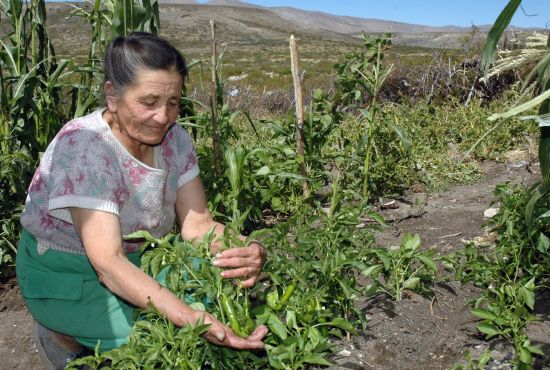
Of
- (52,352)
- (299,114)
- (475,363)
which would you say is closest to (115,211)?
(52,352)

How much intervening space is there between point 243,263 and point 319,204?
70 cm

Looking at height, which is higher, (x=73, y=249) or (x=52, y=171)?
(x=52, y=171)

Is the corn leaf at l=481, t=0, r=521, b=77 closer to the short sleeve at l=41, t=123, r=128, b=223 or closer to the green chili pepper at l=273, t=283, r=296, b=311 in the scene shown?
the green chili pepper at l=273, t=283, r=296, b=311

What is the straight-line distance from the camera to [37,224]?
8.09 feet

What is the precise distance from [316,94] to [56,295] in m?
2.13

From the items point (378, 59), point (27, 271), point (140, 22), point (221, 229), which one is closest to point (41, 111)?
point (140, 22)

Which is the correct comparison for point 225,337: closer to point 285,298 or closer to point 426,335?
point 285,298

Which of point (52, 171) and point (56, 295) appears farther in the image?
point (56, 295)

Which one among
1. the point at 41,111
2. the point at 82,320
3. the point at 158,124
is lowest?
the point at 82,320

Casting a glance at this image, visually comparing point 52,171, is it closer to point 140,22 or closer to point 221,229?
point 221,229

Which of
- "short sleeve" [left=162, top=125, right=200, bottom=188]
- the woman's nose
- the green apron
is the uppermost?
the woman's nose

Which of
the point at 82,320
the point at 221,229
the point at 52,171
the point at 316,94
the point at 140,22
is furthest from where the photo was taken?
the point at 316,94

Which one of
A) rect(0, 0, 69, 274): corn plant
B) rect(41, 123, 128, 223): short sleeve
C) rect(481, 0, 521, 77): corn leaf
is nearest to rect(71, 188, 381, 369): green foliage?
rect(41, 123, 128, 223): short sleeve

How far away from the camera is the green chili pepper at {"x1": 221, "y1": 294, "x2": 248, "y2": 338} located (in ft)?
6.57
